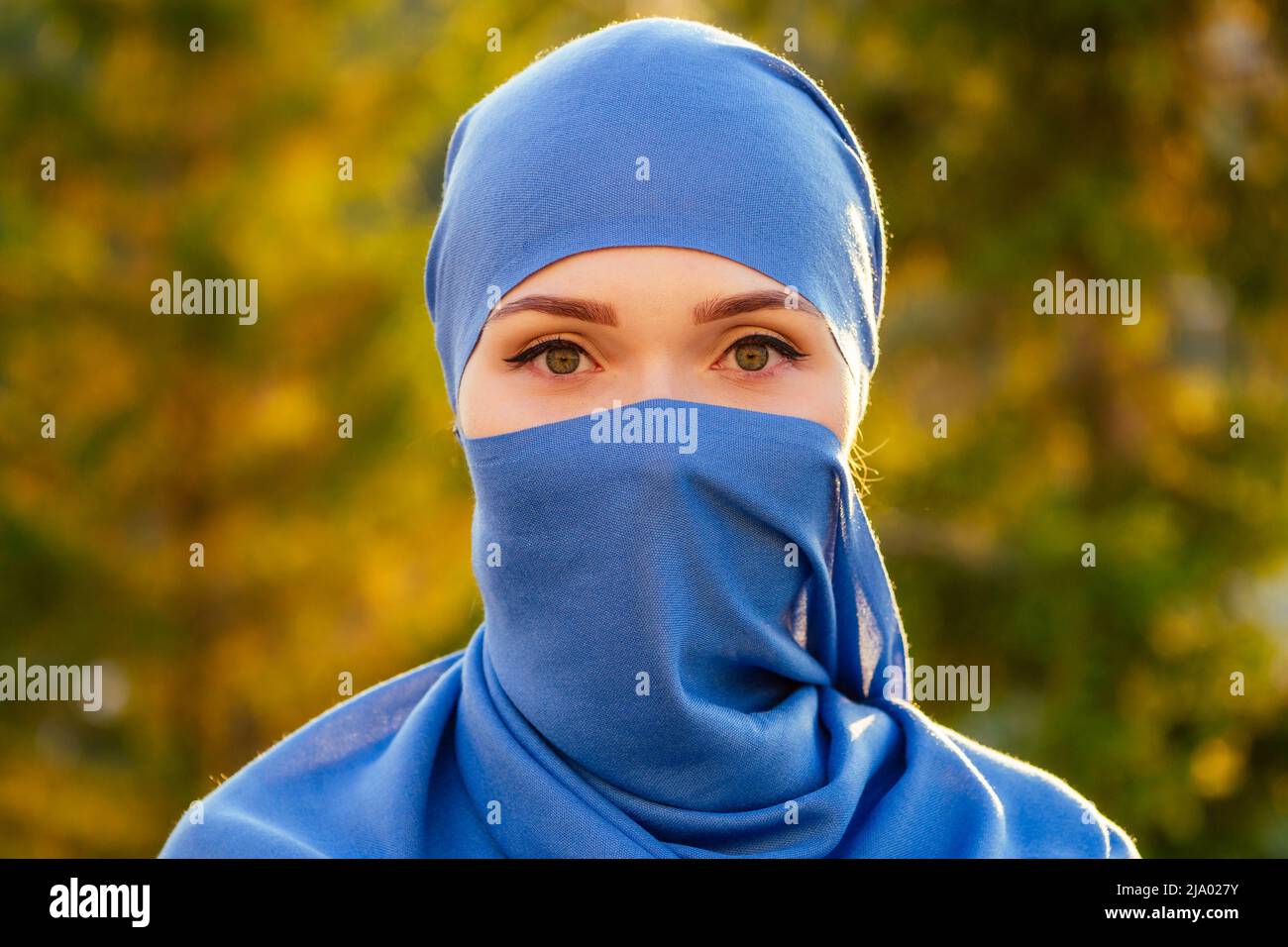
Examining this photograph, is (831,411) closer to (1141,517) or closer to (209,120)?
(1141,517)

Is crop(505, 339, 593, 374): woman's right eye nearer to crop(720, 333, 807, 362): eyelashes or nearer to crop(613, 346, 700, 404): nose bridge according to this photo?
crop(613, 346, 700, 404): nose bridge

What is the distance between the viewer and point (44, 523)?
8.56m

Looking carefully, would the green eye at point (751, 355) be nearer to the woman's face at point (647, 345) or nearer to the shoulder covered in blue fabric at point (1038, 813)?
the woman's face at point (647, 345)

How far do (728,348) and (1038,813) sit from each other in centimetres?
101

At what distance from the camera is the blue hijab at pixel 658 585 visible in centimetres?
206

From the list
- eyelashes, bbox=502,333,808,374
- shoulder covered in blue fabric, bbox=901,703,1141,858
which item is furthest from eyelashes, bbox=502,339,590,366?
shoulder covered in blue fabric, bbox=901,703,1141,858

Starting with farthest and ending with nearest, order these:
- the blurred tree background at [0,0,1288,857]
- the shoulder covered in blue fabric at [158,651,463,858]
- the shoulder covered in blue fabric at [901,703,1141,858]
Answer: the blurred tree background at [0,0,1288,857]
the shoulder covered in blue fabric at [901,703,1141,858]
the shoulder covered in blue fabric at [158,651,463,858]

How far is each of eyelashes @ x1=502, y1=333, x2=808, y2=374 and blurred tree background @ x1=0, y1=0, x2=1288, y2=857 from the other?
3.54m

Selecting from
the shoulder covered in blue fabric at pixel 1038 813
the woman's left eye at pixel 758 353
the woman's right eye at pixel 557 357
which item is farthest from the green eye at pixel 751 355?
the shoulder covered in blue fabric at pixel 1038 813

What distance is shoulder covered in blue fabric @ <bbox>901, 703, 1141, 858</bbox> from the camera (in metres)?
2.30

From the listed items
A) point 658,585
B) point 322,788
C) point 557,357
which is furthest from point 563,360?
point 322,788

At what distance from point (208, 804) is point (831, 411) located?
4.08 ft

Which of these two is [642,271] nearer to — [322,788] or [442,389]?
[322,788]

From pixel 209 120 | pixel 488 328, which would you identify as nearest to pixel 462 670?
pixel 488 328
